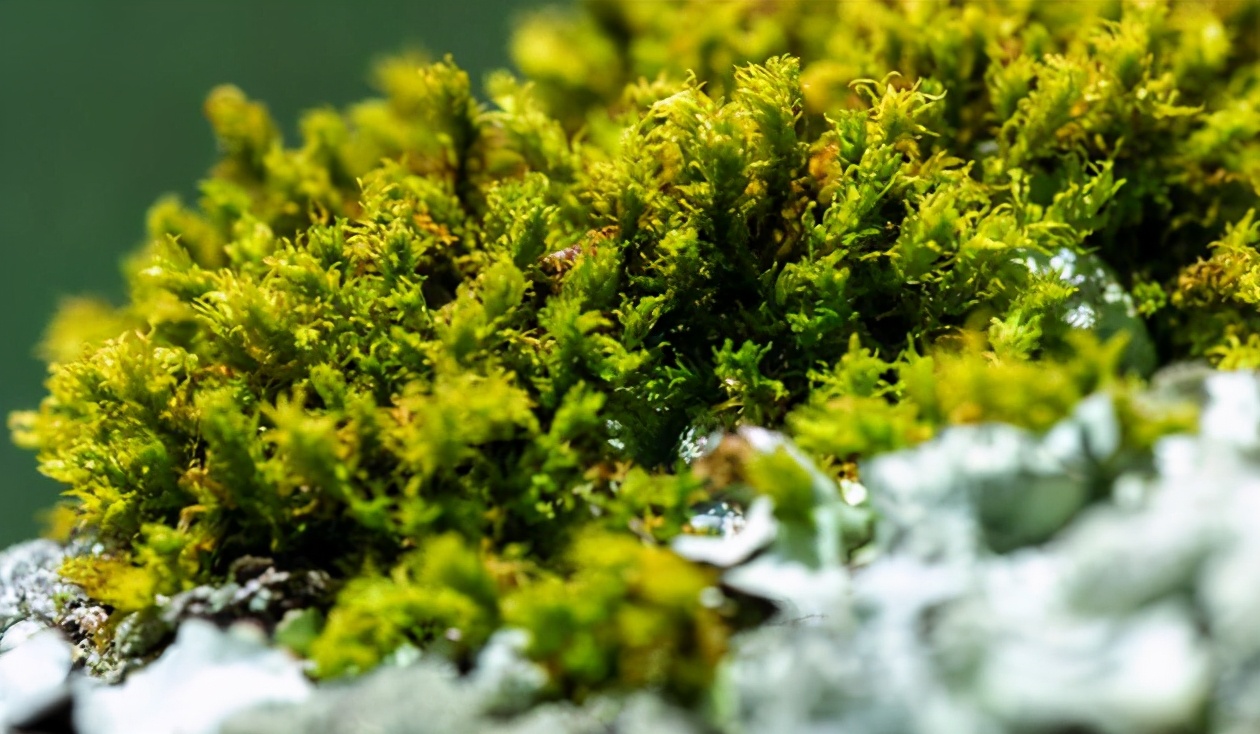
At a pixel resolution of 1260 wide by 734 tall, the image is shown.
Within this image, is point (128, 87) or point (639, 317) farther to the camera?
point (128, 87)

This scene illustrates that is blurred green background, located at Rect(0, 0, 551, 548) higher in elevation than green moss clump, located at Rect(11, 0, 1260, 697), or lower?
higher

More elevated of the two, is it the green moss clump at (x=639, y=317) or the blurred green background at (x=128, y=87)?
the blurred green background at (x=128, y=87)

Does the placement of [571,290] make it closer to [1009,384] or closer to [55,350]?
[1009,384]

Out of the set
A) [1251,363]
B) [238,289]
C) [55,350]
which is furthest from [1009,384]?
[55,350]

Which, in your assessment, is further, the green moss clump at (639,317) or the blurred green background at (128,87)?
the blurred green background at (128,87)
